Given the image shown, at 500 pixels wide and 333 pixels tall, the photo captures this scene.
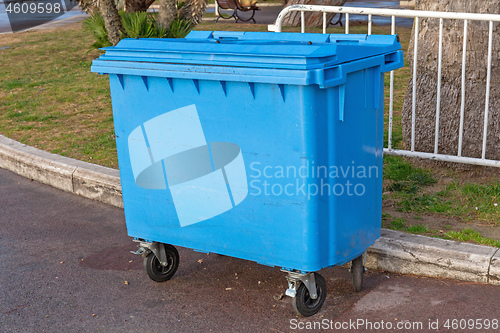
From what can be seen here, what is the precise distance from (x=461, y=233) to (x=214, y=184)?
1.74m

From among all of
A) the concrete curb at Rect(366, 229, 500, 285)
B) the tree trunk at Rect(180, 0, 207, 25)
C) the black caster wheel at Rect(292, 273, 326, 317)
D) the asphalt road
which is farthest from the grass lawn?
the tree trunk at Rect(180, 0, 207, 25)

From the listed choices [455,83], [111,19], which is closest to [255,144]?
[455,83]

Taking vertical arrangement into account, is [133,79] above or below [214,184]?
above

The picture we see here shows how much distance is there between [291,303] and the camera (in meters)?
3.54

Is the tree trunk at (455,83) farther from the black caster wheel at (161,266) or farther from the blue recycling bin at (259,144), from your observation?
the black caster wheel at (161,266)

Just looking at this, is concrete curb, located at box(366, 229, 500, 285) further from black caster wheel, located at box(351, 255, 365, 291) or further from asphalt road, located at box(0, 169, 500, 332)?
black caster wheel, located at box(351, 255, 365, 291)

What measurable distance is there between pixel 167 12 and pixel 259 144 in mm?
7565

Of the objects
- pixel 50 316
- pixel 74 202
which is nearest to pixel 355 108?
pixel 50 316

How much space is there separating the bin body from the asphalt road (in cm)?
33

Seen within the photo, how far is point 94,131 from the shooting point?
23.7 feet

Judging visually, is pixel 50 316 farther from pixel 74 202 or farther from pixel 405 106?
pixel 405 106

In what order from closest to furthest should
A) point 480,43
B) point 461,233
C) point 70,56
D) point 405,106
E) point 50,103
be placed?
point 461,233, point 480,43, point 405,106, point 50,103, point 70,56

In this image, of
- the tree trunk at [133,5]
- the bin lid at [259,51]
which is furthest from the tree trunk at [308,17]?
the bin lid at [259,51]

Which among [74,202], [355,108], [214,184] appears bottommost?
[74,202]
